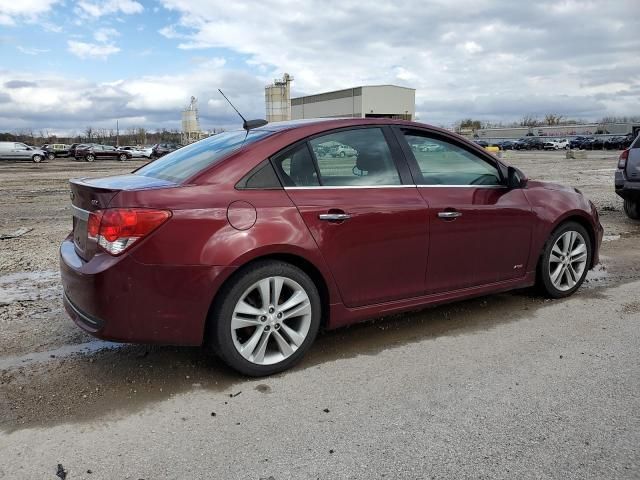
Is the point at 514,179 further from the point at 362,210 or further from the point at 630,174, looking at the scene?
the point at 630,174

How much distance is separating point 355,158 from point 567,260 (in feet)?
8.02

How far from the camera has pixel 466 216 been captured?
14.0 ft

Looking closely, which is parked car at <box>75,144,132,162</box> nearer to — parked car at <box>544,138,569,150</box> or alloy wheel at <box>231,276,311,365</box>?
alloy wheel at <box>231,276,311,365</box>

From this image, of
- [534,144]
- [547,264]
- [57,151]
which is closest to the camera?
[547,264]

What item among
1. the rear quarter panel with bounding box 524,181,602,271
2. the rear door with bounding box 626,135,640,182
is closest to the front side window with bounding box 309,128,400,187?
the rear quarter panel with bounding box 524,181,602,271

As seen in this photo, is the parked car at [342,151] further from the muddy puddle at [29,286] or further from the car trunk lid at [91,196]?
the muddy puddle at [29,286]

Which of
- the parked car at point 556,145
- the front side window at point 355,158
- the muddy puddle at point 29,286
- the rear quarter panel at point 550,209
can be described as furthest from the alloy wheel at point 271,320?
the parked car at point 556,145

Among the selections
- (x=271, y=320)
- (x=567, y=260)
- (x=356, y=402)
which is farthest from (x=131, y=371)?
(x=567, y=260)

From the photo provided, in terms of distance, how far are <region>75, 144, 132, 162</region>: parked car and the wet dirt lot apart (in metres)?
43.7

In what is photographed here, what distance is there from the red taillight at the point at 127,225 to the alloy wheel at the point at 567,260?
352cm

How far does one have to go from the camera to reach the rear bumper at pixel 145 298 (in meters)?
3.17

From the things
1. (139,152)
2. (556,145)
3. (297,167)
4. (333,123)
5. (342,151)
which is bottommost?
(139,152)

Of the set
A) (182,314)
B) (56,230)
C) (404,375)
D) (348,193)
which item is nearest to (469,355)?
(404,375)

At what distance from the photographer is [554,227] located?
16.1ft
